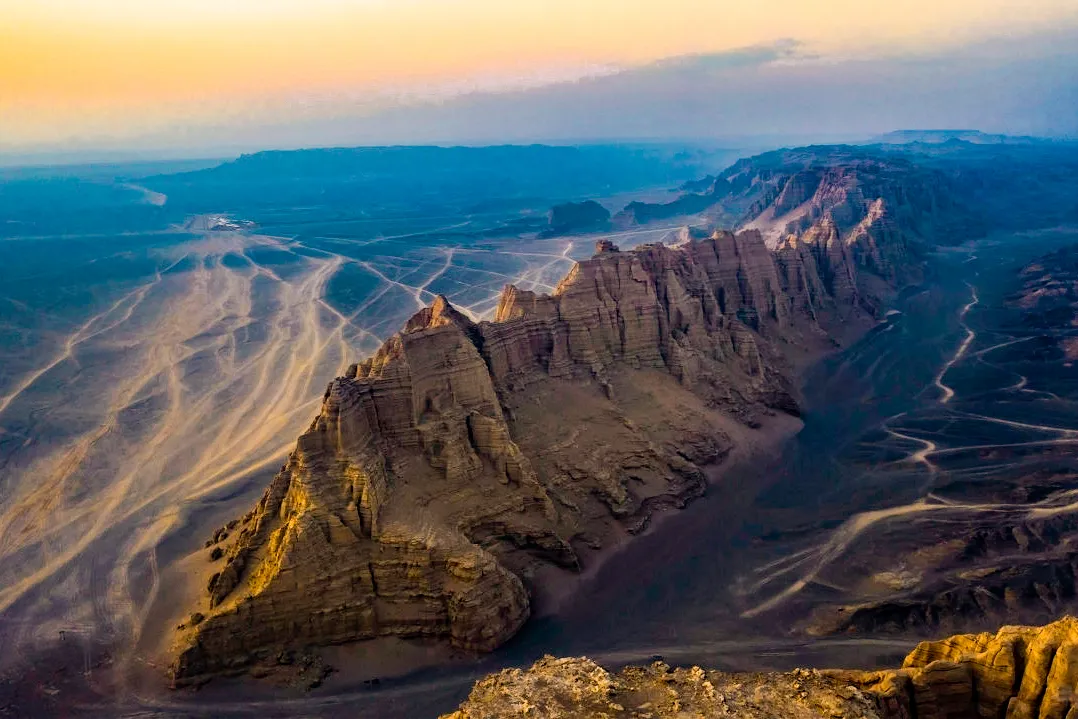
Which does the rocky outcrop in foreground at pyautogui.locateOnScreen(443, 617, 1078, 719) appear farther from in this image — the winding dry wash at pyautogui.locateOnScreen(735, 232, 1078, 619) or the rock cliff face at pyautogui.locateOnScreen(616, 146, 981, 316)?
the rock cliff face at pyautogui.locateOnScreen(616, 146, 981, 316)

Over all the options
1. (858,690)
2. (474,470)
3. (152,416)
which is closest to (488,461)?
(474,470)

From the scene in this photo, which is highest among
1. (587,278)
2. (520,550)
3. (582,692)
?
(587,278)

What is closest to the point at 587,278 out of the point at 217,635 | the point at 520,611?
the point at 520,611

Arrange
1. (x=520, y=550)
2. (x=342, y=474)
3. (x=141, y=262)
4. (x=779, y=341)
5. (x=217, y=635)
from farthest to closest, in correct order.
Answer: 1. (x=141, y=262)
2. (x=779, y=341)
3. (x=520, y=550)
4. (x=342, y=474)
5. (x=217, y=635)

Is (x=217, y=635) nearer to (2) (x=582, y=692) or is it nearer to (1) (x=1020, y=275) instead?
(2) (x=582, y=692)

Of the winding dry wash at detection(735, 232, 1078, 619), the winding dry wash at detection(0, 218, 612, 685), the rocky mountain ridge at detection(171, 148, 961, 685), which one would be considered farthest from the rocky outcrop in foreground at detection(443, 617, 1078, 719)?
the winding dry wash at detection(0, 218, 612, 685)

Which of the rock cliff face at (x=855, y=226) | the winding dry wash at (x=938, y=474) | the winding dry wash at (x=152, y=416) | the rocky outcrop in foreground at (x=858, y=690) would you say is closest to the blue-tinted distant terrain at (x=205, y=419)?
the winding dry wash at (x=152, y=416)
